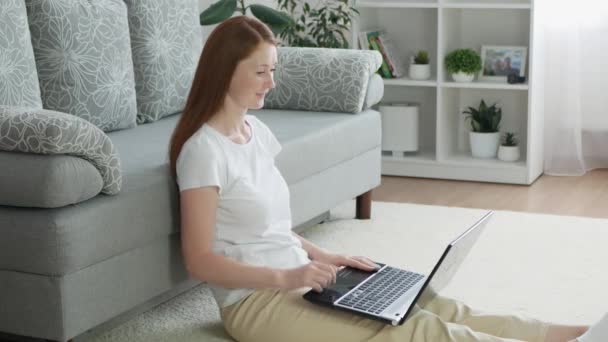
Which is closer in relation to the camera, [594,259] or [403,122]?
[594,259]

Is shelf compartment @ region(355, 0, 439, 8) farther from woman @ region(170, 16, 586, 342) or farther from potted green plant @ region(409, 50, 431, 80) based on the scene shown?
woman @ region(170, 16, 586, 342)

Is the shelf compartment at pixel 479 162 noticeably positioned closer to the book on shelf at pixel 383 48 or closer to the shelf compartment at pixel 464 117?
the shelf compartment at pixel 464 117

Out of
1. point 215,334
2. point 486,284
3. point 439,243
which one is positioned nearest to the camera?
point 215,334

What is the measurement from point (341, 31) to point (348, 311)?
269 centimetres

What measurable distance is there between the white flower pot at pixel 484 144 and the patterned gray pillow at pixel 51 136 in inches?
98.0

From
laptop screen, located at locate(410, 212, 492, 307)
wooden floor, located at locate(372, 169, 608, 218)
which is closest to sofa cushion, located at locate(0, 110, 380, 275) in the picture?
laptop screen, located at locate(410, 212, 492, 307)

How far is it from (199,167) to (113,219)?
0.73ft

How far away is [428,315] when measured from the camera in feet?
6.72

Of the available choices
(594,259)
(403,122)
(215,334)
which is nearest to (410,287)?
(215,334)

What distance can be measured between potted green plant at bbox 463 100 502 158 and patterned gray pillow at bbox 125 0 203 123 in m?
1.48

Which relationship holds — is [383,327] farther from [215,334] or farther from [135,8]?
[135,8]

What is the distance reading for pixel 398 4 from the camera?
14.3ft

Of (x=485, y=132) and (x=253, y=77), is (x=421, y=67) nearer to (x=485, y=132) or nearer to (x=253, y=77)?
(x=485, y=132)

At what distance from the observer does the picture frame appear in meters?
4.34
